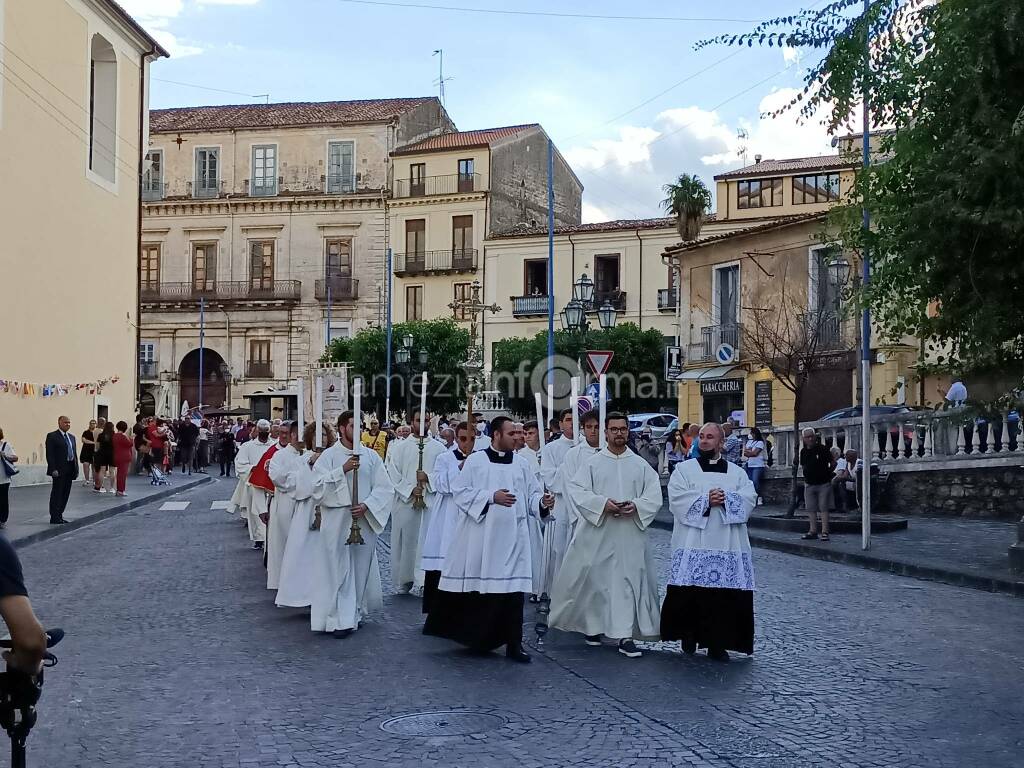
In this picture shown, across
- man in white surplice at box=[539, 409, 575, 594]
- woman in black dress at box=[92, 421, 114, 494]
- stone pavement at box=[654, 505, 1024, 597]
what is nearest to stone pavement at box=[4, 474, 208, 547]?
woman in black dress at box=[92, 421, 114, 494]

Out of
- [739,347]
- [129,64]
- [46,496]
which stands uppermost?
[129,64]

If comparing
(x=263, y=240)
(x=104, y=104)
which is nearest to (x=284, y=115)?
(x=263, y=240)

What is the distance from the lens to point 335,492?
10.8 metres

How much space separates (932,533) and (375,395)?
41.2 metres

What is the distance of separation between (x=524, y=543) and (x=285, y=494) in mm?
3977

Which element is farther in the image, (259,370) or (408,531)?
(259,370)

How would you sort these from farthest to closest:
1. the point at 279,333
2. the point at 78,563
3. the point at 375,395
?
the point at 279,333 < the point at 375,395 < the point at 78,563

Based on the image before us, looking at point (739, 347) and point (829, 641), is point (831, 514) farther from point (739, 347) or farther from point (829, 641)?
point (739, 347)

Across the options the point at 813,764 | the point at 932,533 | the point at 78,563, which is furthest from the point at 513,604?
the point at 932,533

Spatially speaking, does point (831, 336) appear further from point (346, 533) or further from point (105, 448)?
point (346, 533)

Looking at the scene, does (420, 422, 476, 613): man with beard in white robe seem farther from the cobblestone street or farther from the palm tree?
the palm tree

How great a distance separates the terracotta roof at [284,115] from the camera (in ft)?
212

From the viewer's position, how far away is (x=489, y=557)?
9.34 meters

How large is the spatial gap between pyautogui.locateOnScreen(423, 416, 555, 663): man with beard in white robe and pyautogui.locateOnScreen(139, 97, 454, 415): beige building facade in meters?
54.7
